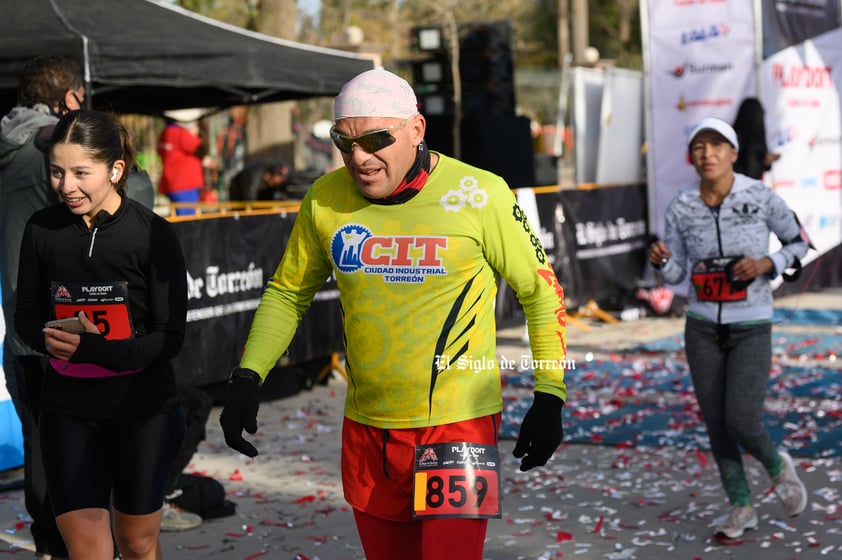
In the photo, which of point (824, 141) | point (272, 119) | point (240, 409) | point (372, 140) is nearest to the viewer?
point (372, 140)

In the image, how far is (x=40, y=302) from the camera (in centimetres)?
412

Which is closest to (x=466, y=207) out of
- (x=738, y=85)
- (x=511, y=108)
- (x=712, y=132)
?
(x=712, y=132)

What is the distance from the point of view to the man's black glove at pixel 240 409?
345cm

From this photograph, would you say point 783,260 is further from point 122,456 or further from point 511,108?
point 511,108

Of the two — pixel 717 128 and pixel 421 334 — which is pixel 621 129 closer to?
pixel 717 128

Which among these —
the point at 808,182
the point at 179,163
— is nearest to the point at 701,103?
the point at 808,182

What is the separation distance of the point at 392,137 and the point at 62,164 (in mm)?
1201

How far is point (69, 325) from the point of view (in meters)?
3.89

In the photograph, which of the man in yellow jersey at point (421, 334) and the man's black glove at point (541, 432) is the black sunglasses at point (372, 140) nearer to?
the man in yellow jersey at point (421, 334)

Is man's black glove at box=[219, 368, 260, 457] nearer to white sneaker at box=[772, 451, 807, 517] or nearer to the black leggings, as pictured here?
the black leggings

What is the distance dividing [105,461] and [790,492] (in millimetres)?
3411

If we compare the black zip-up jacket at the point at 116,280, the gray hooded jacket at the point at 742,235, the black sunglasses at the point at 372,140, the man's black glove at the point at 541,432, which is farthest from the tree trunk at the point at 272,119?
the man's black glove at the point at 541,432

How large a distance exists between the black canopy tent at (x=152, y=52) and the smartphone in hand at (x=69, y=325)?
310cm

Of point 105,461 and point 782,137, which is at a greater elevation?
point 782,137
